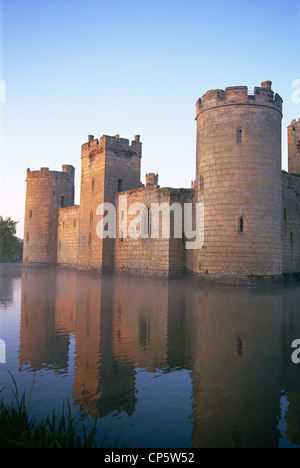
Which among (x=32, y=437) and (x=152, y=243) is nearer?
(x=32, y=437)

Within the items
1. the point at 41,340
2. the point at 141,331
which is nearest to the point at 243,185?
the point at 141,331

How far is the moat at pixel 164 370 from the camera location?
3.50m

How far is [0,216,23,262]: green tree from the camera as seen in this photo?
46.5 meters

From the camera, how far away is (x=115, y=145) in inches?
1018

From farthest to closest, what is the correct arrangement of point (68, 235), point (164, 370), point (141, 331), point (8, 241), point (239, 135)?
point (8, 241) < point (68, 235) < point (239, 135) < point (141, 331) < point (164, 370)

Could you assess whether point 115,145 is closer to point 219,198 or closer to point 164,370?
point 219,198

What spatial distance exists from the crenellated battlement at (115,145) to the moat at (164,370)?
1750 centimetres

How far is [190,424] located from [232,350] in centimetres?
277

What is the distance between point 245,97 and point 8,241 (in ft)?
126

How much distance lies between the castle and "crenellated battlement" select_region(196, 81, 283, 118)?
0.15 feet

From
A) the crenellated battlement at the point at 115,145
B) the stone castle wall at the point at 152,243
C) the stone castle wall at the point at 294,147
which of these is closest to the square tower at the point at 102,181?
→ the crenellated battlement at the point at 115,145

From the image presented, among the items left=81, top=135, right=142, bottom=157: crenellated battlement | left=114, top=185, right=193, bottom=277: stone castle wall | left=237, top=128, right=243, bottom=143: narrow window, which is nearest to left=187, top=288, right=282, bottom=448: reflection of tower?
left=237, top=128, right=243, bottom=143: narrow window

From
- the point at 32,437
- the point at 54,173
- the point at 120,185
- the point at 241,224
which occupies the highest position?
the point at 54,173
